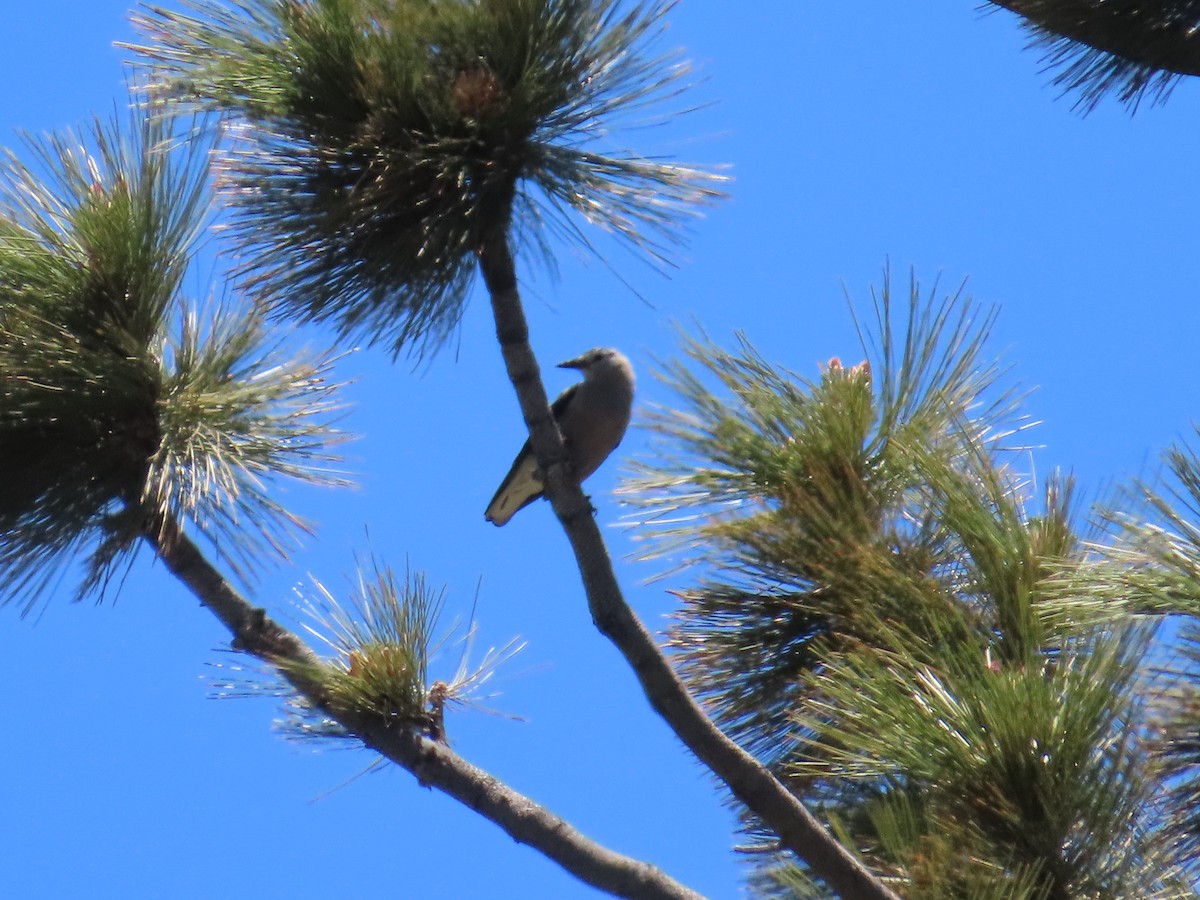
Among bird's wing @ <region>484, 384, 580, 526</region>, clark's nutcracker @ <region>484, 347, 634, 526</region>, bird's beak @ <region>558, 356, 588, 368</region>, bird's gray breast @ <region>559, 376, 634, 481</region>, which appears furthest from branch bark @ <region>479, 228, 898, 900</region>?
bird's beak @ <region>558, 356, 588, 368</region>

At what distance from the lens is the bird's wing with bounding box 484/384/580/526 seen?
5.63 meters

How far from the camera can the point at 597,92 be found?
2.93 meters

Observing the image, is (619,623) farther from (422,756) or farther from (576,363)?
(576,363)

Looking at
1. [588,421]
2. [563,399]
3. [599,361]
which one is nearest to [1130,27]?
[588,421]

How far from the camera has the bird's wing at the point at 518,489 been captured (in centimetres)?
563

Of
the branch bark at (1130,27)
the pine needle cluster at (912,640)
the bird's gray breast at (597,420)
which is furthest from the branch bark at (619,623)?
the bird's gray breast at (597,420)

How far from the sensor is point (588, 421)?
5.41 meters

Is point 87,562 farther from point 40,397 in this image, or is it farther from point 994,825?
point 994,825

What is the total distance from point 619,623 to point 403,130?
1202 mm

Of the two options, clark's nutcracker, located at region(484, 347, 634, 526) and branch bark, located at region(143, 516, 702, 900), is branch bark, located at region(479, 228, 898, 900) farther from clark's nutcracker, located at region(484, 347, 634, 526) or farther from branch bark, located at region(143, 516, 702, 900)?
clark's nutcracker, located at region(484, 347, 634, 526)

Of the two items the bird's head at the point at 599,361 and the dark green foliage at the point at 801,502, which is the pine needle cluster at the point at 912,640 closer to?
the dark green foliage at the point at 801,502

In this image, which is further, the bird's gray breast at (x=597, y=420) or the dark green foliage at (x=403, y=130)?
the bird's gray breast at (x=597, y=420)

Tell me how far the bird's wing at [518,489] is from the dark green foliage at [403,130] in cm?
260

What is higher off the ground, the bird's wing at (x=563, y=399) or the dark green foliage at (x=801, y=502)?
the bird's wing at (x=563, y=399)
